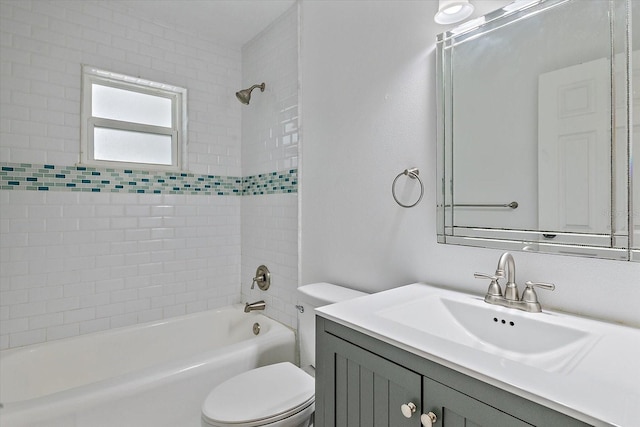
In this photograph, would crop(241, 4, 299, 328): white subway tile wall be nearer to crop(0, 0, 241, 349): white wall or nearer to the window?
crop(0, 0, 241, 349): white wall

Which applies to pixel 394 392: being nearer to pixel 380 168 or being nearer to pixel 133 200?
pixel 380 168

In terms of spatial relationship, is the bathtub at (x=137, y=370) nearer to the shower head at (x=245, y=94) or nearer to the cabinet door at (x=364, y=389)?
the cabinet door at (x=364, y=389)

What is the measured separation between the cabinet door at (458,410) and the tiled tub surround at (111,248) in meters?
1.61

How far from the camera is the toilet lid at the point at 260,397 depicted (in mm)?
1353

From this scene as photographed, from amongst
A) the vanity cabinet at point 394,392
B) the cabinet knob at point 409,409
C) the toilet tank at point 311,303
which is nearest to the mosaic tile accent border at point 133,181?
the toilet tank at point 311,303

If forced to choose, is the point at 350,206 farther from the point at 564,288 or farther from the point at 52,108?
the point at 52,108

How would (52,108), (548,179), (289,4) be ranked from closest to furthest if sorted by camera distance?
(548,179) < (52,108) < (289,4)

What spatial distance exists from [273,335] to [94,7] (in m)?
2.37

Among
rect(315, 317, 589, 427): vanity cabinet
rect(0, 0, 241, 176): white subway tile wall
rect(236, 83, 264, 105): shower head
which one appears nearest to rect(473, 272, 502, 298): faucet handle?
rect(315, 317, 589, 427): vanity cabinet

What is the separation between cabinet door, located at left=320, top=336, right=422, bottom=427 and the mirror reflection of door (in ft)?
2.30

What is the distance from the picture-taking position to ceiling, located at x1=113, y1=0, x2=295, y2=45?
2.27 meters

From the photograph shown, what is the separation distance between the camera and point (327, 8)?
197 centimetres

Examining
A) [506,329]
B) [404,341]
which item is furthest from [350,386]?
[506,329]

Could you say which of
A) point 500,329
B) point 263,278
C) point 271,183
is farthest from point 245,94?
point 500,329
